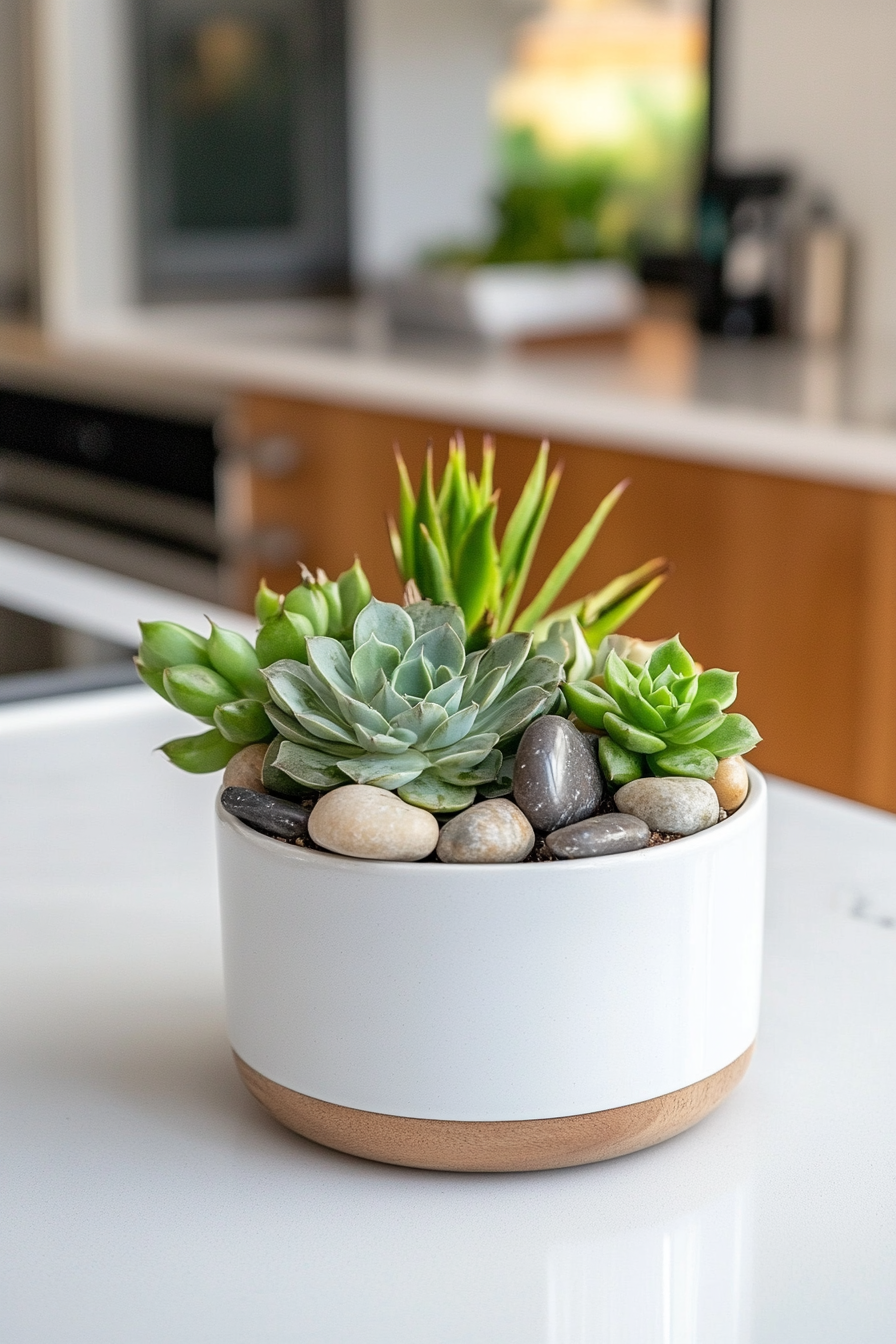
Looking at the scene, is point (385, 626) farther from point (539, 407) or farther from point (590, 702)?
point (539, 407)

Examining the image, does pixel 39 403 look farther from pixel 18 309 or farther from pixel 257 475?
pixel 257 475

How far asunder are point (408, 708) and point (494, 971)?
9 cm

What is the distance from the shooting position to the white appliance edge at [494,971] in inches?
20.5

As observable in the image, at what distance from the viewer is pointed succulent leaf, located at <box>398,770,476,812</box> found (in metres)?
0.53

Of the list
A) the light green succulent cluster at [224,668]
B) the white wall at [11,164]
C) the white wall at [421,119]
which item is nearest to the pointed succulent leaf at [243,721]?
the light green succulent cluster at [224,668]

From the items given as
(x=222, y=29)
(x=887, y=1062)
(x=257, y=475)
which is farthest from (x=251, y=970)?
(x=222, y=29)

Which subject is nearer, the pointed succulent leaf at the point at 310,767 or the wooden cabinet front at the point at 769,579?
the pointed succulent leaf at the point at 310,767

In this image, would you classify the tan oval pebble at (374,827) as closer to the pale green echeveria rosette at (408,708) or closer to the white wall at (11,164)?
the pale green echeveria rosette at (408,708)

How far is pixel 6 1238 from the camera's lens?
21.0 inches

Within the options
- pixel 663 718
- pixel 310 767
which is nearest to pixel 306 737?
pixel 310 767

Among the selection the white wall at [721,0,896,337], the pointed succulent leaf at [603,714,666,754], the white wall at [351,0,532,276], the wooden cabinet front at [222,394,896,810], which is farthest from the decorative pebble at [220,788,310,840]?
the white wall at [351,0,532,276]

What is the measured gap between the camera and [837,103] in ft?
9.02

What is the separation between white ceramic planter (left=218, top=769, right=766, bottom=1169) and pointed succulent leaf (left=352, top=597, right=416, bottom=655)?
0.25 feet

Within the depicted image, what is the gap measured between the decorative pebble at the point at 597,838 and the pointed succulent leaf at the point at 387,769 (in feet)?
0.16
